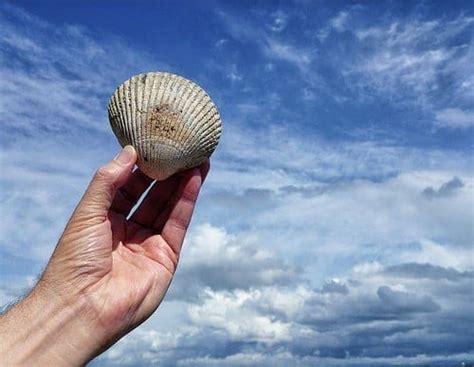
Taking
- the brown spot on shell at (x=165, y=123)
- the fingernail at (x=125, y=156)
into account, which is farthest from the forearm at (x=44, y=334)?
the brown spot on shell at (x=165, y=123)

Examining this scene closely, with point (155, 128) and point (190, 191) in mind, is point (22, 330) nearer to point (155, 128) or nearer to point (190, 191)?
point (190, 191)

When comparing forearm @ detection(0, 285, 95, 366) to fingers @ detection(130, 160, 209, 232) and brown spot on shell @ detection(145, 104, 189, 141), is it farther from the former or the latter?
brown spot on shell @ detection(145, 104, 189, 141)

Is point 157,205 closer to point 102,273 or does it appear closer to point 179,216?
point 179,216

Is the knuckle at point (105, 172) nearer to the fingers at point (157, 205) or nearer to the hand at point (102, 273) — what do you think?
the hand at point (102, 273)

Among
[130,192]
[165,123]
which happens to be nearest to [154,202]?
[130,192]

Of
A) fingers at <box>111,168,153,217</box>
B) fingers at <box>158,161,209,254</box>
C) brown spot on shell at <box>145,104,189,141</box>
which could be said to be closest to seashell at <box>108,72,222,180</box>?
brown spot on shell at <box>145,104,189,141</box>
